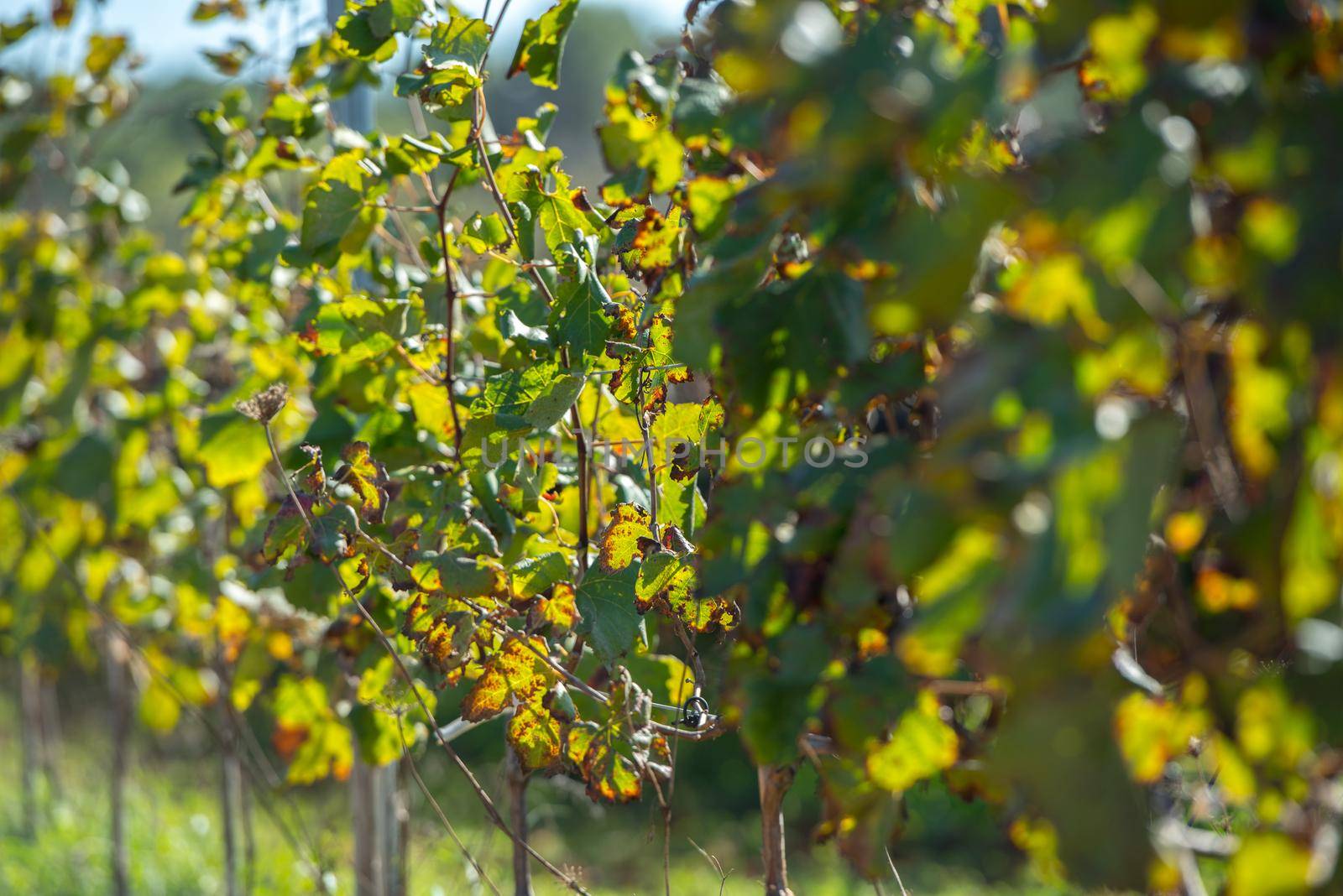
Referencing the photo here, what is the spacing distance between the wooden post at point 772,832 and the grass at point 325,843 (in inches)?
43.0

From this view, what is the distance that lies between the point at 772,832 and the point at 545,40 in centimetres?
83

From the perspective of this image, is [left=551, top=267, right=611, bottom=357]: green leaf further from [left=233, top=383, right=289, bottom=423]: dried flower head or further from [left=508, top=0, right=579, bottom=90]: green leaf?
[left=233, top=383, right=289, bottom=423]: dried flower head

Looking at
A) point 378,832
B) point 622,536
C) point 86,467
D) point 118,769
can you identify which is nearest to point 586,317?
point 622,536

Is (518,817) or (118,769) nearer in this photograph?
(518,817)

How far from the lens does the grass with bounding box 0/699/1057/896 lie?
297 cm

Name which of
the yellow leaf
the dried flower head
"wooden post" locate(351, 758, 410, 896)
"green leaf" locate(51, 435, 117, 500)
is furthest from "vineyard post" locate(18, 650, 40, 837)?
the yellow leaf

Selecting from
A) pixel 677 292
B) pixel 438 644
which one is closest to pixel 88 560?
pixel 438 644

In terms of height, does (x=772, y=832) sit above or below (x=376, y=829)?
above

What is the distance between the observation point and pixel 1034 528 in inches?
18.9

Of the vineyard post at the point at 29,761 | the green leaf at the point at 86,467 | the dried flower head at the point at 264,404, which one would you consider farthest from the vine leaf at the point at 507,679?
the vineyard post at the point at 29,761

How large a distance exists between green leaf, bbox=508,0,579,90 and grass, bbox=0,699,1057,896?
1.41 meters

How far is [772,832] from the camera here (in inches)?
42.5

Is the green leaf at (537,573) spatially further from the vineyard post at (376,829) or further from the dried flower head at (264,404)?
the vineyard post at (376,829)

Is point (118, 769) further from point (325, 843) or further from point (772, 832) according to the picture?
point (772, 832)
